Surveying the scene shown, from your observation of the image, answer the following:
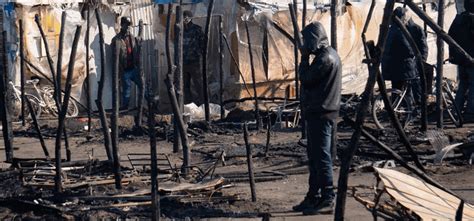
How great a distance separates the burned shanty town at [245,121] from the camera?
9.74 meters

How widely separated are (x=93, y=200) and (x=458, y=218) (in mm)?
4625

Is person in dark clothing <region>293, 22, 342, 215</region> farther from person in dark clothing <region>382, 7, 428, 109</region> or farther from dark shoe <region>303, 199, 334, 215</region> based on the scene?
person in dark clothing <region>382, 7, 428, 109</region>

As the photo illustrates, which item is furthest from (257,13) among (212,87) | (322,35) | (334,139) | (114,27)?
(322,35)

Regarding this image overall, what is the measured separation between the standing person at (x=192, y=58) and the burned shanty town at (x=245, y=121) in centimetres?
3

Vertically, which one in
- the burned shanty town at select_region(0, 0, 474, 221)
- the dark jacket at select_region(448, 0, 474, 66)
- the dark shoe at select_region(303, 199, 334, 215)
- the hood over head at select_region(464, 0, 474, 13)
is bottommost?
the dark shoe at select_region(303, 199, 334, 215)

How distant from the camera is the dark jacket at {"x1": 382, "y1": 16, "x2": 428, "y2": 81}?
1636 centimetres

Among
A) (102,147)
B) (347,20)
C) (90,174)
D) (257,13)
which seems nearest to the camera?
(90,174)

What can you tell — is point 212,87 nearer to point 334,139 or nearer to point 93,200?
point 334,139

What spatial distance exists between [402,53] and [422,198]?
9082 mm

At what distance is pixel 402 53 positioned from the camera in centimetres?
1636

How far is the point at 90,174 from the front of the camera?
1187 centimetres

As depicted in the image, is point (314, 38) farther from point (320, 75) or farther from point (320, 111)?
point (320, 111)

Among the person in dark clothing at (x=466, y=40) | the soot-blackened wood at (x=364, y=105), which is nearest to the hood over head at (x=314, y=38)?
the soot-blackened wood at (x=364, y=105)

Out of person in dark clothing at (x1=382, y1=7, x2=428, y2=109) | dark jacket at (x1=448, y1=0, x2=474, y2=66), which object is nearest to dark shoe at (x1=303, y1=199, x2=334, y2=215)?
dark jacket at (x1=448, y1=0, x2=474, y2=66)
